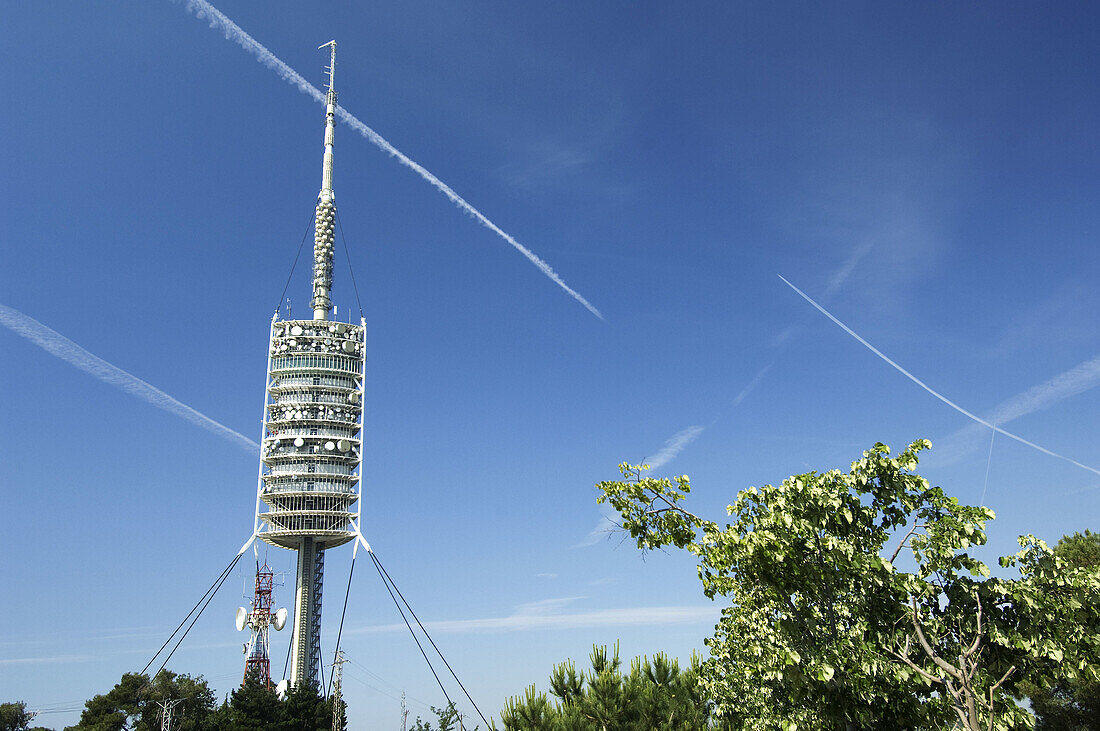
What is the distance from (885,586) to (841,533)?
120 cm

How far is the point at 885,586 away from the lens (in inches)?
534

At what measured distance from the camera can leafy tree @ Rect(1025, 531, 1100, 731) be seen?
46.2 m

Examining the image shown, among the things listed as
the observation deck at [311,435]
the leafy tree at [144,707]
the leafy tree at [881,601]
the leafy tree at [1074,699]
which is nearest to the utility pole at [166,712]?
the leafy tree at [144,707]

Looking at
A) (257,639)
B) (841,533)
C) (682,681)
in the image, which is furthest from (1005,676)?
(257,639)

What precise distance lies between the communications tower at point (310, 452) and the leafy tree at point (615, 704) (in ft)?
206

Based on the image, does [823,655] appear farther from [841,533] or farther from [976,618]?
[976,618]

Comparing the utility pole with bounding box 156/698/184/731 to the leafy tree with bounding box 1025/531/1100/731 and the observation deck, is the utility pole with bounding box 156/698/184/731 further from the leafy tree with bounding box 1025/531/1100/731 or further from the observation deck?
the leafy tree with bounding box 1025/531/1100/731

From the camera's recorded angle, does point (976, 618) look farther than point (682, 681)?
No

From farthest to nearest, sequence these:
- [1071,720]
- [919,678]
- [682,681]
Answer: [1071,720], [682,681], [919,678]

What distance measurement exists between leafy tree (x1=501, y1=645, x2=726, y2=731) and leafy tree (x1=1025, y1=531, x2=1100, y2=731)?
962 inches

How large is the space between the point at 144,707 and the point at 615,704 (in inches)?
3076

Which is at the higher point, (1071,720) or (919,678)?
(919,678)

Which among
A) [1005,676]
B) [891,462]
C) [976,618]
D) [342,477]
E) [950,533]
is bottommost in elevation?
[1005,676]

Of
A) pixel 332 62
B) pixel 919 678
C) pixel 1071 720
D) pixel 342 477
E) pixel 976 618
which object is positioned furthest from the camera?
pixel 332 62
